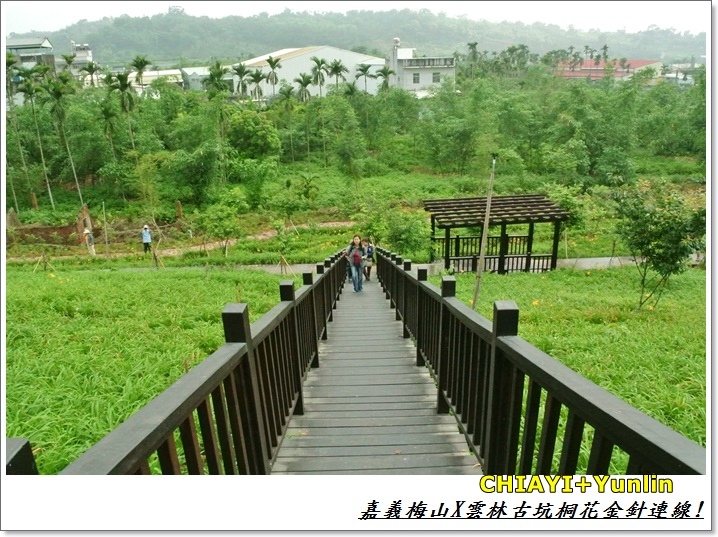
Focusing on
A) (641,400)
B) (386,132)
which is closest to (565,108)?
(386,132)

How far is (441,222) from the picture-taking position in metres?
13.2

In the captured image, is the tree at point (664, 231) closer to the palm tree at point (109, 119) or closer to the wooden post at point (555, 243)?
the wooden post at point (555, 243)

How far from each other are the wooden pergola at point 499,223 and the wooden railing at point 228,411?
37.0 ft

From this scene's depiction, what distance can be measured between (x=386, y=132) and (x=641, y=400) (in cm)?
3473

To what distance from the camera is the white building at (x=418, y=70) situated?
50.1 m

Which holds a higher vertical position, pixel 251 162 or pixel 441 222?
pixel 251 162

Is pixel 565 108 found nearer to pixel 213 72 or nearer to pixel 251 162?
pixel 251 162

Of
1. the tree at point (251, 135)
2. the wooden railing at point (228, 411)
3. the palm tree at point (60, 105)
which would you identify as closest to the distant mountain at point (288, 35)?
the tree at point (251, 135)

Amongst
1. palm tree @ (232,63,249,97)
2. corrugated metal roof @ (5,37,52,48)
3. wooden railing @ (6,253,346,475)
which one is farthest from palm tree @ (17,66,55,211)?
wooden railing @ (6,253,346,475)

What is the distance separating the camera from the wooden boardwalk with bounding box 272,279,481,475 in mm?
2367

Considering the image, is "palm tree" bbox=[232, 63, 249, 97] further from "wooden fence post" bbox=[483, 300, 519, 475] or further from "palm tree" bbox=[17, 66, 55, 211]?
"wooden fence post" bbox=[483, 300, 519, 475]

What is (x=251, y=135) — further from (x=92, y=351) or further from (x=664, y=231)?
(x=92, y=351)

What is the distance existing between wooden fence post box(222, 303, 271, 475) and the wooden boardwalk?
0.49 metres

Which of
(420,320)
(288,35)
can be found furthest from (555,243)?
(288,35)
